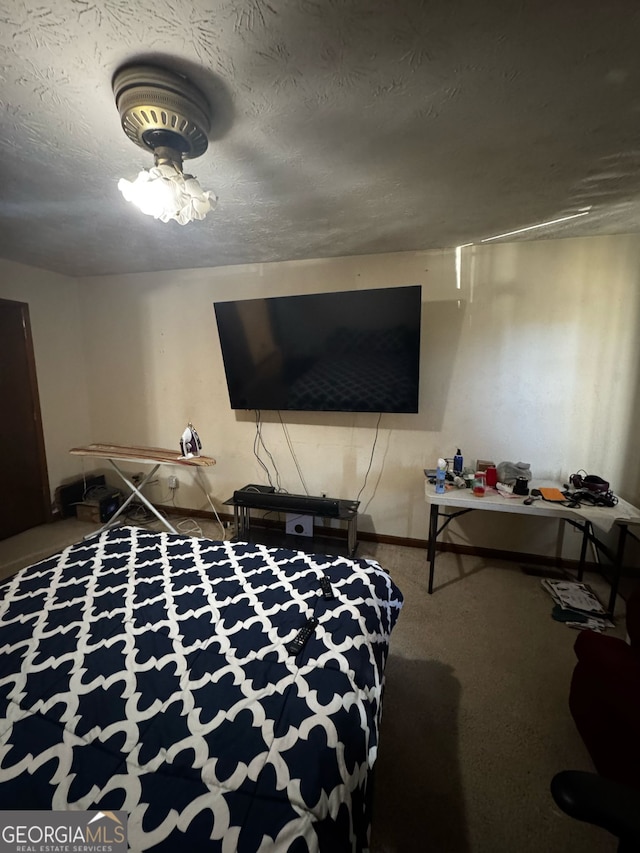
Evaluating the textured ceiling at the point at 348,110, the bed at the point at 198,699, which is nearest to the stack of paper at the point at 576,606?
the bed at the point at 198,699

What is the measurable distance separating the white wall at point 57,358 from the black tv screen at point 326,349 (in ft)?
6.26

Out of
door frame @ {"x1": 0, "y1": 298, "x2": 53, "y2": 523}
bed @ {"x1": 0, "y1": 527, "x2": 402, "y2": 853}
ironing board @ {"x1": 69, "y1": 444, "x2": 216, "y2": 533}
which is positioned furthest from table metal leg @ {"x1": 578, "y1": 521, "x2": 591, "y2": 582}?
door frame @ {"x1": 0, "y1": 298, "x2": 53, "y2": 523}

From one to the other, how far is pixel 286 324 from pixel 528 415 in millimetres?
2034

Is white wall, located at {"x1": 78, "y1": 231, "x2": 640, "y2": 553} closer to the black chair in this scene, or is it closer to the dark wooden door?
the dark wooden door

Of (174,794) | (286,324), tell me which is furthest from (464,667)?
(286,324)

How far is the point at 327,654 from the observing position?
3.46 ft

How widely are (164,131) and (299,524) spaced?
257 cm

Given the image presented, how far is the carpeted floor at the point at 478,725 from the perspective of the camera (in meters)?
1.08

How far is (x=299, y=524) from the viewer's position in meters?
2.80

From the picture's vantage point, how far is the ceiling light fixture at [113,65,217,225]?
1022 millimetres

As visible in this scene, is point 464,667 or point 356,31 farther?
point 464,667

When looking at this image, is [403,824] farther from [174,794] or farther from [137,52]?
[137,52]

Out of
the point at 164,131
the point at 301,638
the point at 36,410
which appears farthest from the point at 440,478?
the point at 36,410

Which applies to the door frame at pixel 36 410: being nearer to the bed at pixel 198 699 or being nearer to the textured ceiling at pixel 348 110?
the textured ceiling at pixel 348 110
